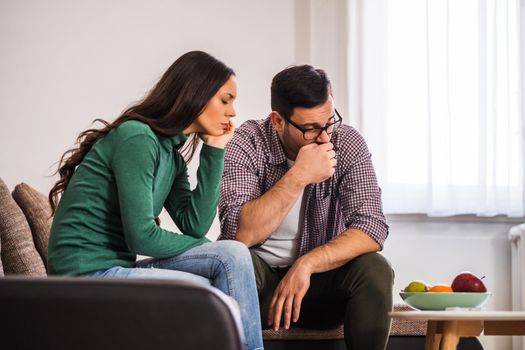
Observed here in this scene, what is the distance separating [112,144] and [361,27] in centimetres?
235

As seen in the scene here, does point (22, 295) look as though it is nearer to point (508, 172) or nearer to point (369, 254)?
point (369, 254)

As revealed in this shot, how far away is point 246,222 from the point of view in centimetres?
222

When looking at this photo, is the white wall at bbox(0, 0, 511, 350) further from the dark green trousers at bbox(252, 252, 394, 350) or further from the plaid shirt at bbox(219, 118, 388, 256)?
the dark green trousers at bbox(252, 252, 394, 350)

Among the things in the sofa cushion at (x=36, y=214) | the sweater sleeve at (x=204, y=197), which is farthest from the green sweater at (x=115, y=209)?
the sofa cushion at (x=36, y=214)

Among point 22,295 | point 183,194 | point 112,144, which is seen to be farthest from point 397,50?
point 22,295

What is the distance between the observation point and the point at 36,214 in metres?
2.46

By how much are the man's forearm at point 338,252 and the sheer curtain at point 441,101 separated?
1599 mm

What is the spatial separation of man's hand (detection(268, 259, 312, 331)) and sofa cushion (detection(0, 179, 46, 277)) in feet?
2.12

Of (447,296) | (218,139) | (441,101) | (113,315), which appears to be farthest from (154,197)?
(441,101)

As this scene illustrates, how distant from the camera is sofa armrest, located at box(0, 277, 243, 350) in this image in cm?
71

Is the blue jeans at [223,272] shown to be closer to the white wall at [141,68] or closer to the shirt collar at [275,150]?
the shirt collar at [275,150]

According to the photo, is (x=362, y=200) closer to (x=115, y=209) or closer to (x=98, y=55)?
(x=115, y=209)

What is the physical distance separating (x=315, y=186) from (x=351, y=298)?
40 centimetres

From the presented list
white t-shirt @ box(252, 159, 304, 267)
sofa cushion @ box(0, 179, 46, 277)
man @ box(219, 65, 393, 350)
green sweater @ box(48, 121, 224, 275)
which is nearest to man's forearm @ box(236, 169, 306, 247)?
man @ box(219, 65, 393, 350)
